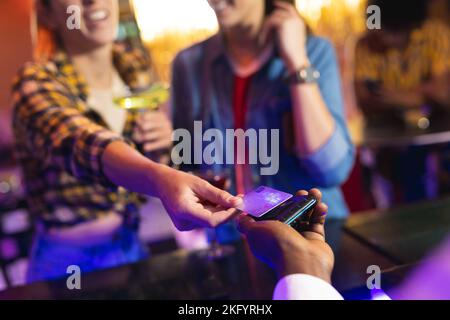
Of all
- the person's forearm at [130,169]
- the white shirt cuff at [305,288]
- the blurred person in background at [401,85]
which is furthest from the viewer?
the blurred person in background at [401,85]

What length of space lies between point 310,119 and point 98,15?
52 centimetres

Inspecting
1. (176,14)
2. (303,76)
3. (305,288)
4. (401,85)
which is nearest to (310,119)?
(303,76)

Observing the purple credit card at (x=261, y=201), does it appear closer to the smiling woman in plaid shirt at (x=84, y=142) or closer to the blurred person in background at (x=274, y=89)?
the smiling woman in plaid shirt at (x=84, y=142)

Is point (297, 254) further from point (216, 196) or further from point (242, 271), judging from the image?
point (242, 271)

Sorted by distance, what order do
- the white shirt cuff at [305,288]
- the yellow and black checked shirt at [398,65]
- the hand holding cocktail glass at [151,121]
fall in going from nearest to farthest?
1. the white shirt cuff at [305,288]
2. the hand holding cocktail glass at [151,121]
3. the yellow and black checked shirt at [398,65]

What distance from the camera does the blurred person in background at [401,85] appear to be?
2531 mm

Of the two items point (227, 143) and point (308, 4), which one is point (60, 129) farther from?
point (308, 4)

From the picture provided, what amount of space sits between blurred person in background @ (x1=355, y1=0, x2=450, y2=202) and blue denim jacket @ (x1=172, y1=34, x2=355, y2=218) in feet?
5.28

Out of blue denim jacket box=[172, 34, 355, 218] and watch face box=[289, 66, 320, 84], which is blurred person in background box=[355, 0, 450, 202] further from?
watch face box=[289, 66, 320, 84]

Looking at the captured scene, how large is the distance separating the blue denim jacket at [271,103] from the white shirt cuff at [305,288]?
0.46m

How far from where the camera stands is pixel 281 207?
57cm

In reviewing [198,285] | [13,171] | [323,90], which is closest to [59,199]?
[198,285]

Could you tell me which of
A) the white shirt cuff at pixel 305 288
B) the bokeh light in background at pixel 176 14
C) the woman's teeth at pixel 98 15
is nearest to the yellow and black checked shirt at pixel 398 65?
the bokeh light in background at pixel 176 14

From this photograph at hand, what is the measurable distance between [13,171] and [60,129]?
1.75m
